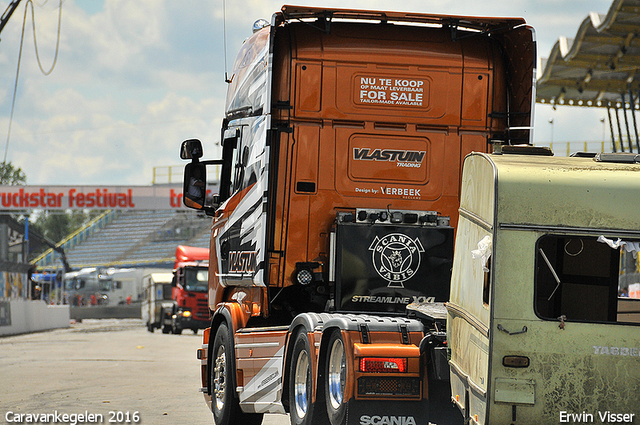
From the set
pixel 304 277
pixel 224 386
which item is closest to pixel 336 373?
pixel 304 277

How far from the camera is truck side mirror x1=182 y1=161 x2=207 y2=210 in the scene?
11.3 metres

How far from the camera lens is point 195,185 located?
11359mm

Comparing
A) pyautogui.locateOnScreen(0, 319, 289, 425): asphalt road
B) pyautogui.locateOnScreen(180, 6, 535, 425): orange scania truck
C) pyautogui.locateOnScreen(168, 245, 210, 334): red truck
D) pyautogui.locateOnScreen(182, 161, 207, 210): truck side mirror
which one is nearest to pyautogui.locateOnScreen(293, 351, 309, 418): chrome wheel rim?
pyautogui.locateOnScreen(180, 6, 535, 425): orange scania truck

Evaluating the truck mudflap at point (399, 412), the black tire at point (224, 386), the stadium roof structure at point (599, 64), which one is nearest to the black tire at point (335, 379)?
the truck mudflap at point (399, 412)

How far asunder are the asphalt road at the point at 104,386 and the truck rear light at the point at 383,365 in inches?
162

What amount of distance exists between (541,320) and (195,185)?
242 inches

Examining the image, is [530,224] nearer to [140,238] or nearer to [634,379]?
[634,379]

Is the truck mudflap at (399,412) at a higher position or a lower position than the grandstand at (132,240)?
higher

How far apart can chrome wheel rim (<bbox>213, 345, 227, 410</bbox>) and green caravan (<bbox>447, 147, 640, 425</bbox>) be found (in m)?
4.78

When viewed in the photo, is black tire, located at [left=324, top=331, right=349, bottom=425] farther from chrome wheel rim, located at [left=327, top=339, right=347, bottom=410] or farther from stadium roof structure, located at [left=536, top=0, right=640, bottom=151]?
stadium roof structure, located at [left=536, top=0, right=640, bottom=151]

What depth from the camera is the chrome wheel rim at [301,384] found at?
27.6 feet

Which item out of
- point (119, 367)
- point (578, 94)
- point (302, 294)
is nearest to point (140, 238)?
point (578, 94)

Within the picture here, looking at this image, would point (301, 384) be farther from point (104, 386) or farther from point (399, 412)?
point (104, 386)

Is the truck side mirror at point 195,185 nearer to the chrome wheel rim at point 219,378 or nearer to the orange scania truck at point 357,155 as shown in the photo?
the orange scania truck at point 357,155
